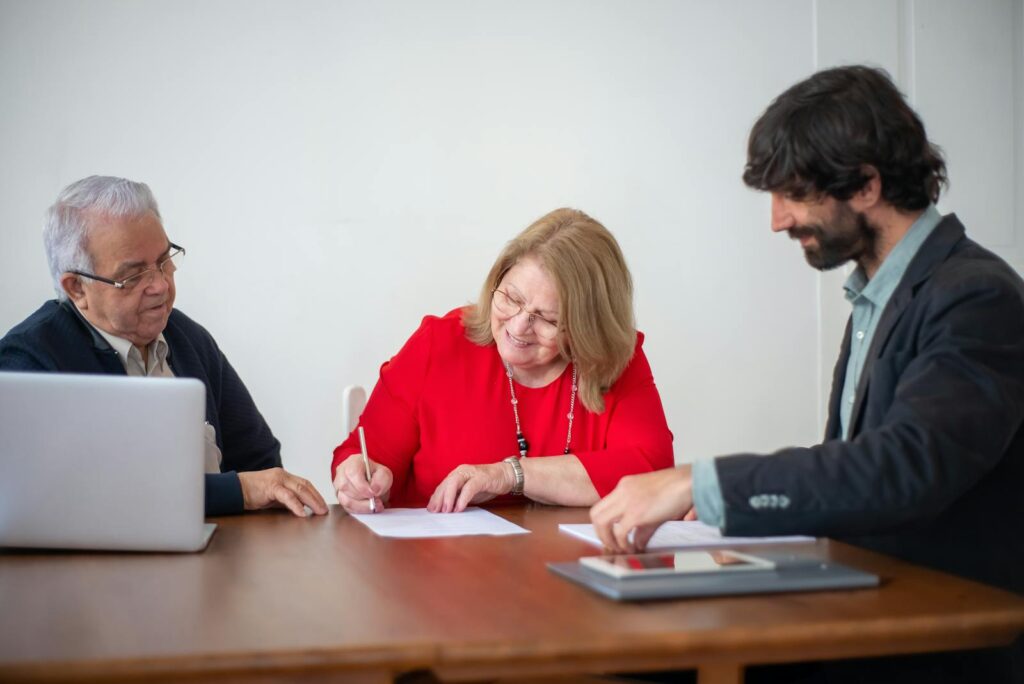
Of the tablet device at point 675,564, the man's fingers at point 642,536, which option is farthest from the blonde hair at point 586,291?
the tablet device at point 675,564

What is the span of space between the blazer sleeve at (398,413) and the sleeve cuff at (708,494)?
1.10m

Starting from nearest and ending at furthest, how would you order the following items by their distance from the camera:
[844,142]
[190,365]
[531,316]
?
[844,142] → [531,316] → [190,365]

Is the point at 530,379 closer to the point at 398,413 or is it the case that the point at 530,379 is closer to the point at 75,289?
the point at 398,413

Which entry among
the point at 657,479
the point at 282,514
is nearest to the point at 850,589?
the point at 657,479

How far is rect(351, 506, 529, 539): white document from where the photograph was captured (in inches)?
67.5

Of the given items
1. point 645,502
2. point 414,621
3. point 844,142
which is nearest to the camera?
point 414,621

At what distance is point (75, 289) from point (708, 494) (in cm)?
154

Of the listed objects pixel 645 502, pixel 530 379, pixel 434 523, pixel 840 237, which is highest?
pixel 840 237

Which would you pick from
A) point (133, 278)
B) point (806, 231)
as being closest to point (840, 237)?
point (806, 231)

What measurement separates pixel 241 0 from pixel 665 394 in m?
1.98

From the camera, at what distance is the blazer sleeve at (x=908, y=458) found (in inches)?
50.9

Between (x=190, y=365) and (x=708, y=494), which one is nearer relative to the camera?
(x=708, y=494)

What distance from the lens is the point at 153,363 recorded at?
7.79 ft

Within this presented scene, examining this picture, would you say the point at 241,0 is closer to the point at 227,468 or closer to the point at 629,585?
the point at 227,468
